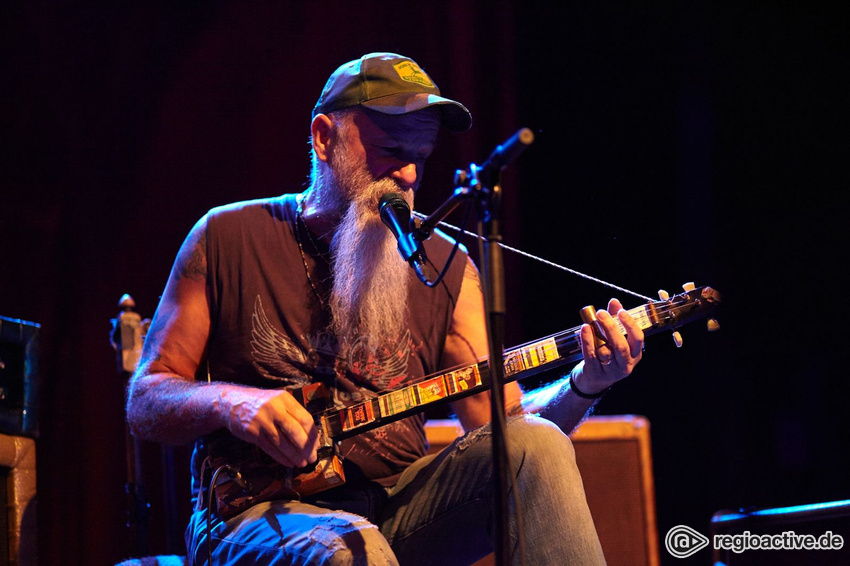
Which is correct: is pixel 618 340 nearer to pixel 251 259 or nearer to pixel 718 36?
pixel 251 259

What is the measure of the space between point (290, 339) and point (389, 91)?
2.39ft

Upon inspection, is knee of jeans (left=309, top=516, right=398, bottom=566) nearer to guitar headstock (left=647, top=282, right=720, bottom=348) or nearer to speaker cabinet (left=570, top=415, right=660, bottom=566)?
guitar headstock (left=647, top=282, right=720, bottom=348)

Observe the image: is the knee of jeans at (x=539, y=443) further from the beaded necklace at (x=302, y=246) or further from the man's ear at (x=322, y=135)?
the man's ear at (x=322, y=135)

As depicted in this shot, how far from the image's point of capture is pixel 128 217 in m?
3.22

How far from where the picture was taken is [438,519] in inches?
76.9

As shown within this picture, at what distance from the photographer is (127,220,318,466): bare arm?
1.80 m

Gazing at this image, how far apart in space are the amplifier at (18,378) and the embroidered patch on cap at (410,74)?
1249mm

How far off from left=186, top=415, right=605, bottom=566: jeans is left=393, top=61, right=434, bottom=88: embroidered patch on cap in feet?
3.32

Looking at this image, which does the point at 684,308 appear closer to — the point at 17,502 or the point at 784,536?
the point at 784,536

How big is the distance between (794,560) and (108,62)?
289 centimetres

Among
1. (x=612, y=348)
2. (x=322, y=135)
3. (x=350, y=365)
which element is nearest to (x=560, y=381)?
(x=612, y=348)

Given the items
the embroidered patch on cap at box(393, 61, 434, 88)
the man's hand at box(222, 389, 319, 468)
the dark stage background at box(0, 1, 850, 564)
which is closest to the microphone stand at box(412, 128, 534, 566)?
the man's hand at box(222, 389, 319, 468)

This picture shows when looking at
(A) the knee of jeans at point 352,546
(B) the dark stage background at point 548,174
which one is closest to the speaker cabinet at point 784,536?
(B) the dark stage background at point 548,174

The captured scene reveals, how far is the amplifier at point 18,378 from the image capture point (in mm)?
2254
